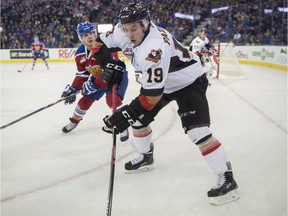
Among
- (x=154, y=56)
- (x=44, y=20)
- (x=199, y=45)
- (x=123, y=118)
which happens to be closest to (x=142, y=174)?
(x=123, y=118)

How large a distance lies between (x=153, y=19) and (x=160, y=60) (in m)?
14.6

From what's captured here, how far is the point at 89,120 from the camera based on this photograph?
4445 millimetres

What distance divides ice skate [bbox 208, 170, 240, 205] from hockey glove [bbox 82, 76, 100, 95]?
1.73 m

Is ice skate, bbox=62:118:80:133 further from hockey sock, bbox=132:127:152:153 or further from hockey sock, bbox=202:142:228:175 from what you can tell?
hockey sock, bbox=202:142:228:175

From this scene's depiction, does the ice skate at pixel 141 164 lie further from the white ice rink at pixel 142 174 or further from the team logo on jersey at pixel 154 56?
the team logo on jersey at pixel 154 56

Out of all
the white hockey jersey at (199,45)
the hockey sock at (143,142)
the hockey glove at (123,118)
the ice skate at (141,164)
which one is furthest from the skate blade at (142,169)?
the white hockey jersey at (199,45)

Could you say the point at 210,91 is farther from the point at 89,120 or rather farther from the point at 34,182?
the point at 34,182

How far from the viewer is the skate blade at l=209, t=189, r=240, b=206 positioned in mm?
2064

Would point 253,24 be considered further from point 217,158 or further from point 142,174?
point 217,158

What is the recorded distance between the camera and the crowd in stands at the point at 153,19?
12.1 metres

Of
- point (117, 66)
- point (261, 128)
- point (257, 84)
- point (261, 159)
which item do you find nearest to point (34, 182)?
point (117, 66)

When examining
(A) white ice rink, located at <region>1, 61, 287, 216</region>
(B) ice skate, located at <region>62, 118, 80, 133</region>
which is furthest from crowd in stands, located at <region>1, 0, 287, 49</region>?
(B) ice skate, located at <region>62, 118, 80, 133</region>

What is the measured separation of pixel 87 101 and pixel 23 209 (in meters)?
1.78

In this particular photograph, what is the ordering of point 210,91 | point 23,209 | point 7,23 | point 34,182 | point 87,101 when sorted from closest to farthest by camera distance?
point 23,209
point 34,182
point 87,101
point 210,91
point 7,23
